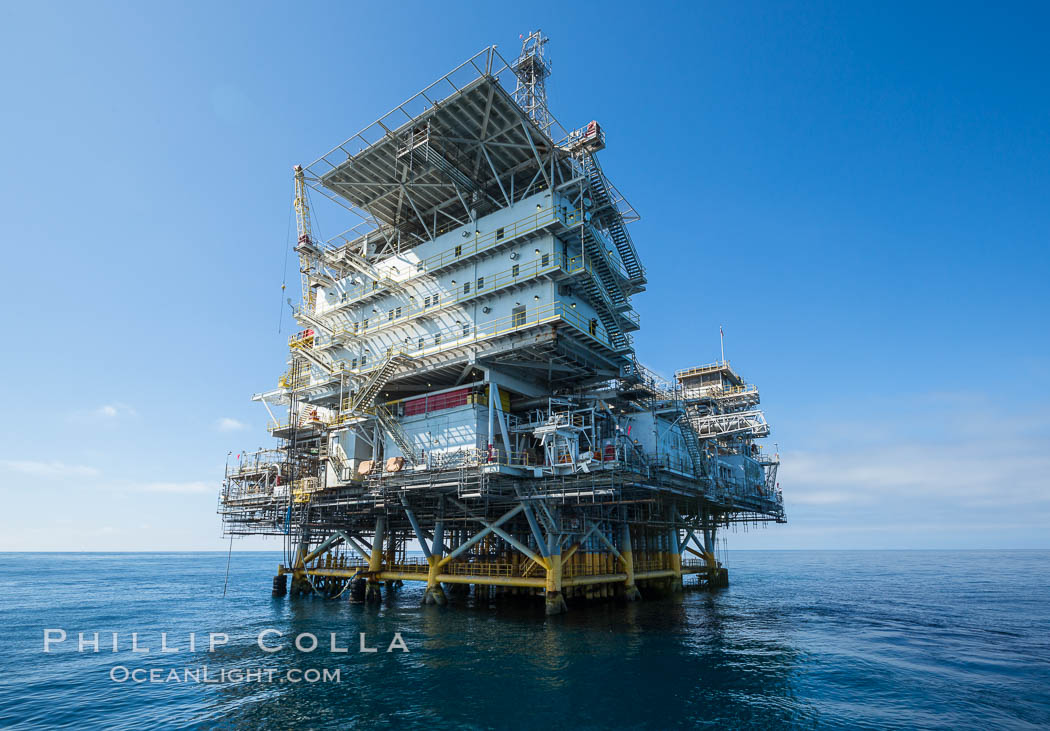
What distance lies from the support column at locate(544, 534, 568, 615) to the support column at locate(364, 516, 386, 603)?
13925 mm

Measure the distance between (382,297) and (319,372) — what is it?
7.82m

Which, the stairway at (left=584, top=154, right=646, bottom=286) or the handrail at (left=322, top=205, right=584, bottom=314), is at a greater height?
the stairway at (left=584, top=154, right=646, bottom=286)

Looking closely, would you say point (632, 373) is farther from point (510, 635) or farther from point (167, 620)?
point (167, 620)

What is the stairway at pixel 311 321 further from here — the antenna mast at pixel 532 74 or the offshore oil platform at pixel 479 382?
the antenna mast at pixel 532 74

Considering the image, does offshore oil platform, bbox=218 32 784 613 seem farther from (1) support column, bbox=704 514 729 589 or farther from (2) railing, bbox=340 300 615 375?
(1) support column, bbox=704 514 729 589

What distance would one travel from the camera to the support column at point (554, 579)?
1337 inches

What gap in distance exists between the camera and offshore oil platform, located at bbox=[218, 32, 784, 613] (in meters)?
34.5

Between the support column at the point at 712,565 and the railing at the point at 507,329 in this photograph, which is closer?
the railing at the point at 507,329

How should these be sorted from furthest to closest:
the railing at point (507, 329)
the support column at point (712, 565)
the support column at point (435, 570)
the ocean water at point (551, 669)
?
the support column at point (712, 565) < the support column at point (435, 570) < the railing at point (507, 329) < the ocean water at point (551, 669)

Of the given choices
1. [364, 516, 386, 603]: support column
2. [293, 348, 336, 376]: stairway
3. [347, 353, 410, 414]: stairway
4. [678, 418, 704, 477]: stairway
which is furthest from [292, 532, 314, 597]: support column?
[678, 418, 704, 477]: stairway

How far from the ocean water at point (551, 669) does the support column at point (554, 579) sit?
86cm

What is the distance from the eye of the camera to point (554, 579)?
34.2m

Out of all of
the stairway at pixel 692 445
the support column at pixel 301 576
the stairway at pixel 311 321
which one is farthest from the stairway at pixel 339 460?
the stairway at pixel 692 445

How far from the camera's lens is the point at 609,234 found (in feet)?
143
